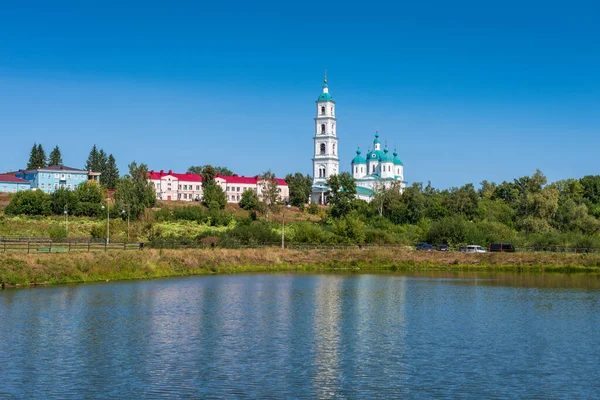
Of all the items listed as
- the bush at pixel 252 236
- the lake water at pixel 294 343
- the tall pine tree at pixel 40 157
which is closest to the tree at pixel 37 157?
the tall pine tree at pixel 40 157

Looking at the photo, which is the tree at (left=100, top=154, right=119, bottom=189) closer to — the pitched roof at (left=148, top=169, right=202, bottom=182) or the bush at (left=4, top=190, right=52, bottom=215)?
the pitched roof at (left=148, top=169, right=202, bottom=182)

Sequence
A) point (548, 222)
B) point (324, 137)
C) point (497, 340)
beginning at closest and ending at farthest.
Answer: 1. point (497, 340)
2. point (548, 222)
3. point (324, 137)

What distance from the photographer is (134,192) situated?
115m

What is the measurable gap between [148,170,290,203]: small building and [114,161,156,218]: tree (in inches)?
1673

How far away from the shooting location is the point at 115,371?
2461cm

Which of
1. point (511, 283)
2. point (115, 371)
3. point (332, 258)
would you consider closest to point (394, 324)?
point (115, 371)

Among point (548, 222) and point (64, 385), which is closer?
point (64, 385)

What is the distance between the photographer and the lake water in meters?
22.8

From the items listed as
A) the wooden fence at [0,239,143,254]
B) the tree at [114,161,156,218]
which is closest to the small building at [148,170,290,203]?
the tree at [114,161,156,218]

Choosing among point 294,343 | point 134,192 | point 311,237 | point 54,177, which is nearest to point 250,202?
point 134,192

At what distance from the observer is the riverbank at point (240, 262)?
52.2 m

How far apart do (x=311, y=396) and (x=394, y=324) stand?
14.8 meters

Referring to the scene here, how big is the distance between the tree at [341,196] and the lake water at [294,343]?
90.6m

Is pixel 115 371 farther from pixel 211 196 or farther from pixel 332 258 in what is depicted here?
pixel 211 196
